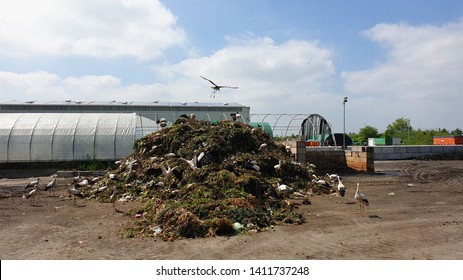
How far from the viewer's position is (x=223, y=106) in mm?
47188

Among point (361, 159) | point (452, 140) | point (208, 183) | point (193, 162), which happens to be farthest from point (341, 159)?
point (452, 140)

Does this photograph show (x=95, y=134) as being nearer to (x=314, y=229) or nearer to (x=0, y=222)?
(x=0, y=222)

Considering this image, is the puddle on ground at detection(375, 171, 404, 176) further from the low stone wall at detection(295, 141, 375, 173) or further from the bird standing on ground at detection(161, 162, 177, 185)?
the bird standing on ground at detection(161, 162, 177, 185)

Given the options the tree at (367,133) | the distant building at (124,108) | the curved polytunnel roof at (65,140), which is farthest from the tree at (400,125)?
the curved polytunnel roof at (65,140)

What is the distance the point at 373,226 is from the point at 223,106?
128 feet

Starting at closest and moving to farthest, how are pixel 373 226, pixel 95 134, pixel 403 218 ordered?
pixel 373 226
pixel 403 218
pixel 95 134

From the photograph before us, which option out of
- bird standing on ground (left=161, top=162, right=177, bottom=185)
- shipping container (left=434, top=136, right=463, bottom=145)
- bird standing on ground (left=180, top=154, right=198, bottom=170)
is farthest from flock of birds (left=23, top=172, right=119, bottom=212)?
shipping container (left=434, top=136, right=463, bottom=145)

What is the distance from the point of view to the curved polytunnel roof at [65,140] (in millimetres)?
26734

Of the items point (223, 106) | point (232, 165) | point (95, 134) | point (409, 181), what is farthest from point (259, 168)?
point (223, 106)

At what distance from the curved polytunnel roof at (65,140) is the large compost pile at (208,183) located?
30.5ft

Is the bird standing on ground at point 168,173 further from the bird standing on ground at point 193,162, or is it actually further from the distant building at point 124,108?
the distant building at point 124,108

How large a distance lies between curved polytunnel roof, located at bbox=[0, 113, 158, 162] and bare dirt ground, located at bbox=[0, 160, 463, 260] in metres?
13.3

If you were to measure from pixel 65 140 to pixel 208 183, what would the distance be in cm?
1896

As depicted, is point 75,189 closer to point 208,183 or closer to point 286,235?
point 208,183
